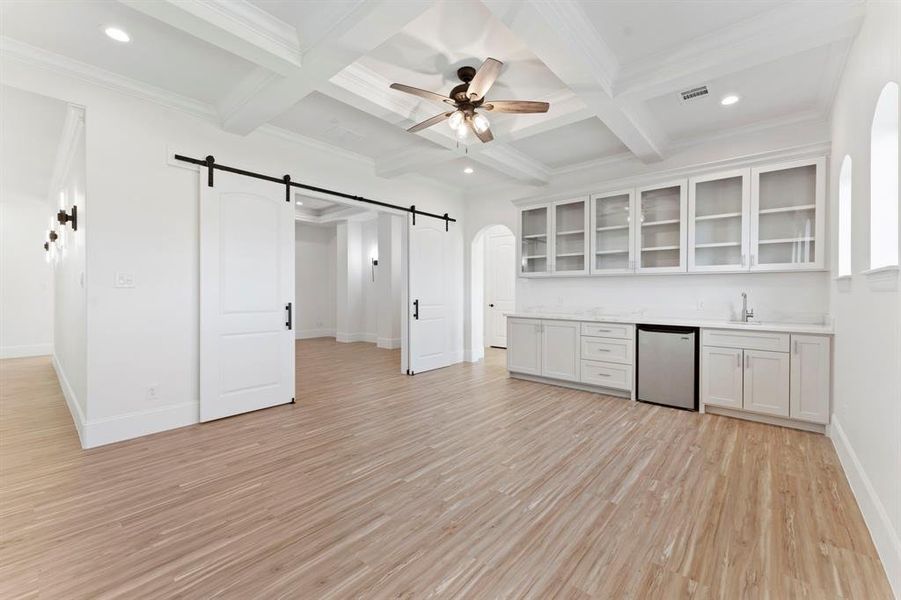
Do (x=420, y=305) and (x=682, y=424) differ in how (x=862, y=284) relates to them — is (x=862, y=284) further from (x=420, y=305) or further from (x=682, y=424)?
(x=420, y=305)

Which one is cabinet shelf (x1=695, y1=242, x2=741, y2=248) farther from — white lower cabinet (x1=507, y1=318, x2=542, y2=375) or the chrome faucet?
white lower cabinet (x1=507, y1=318, x2=542, y2=375)

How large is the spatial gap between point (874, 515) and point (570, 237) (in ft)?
13.3

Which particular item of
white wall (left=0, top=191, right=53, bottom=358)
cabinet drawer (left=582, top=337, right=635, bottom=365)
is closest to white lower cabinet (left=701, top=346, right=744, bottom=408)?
cabinet drawer (left=582, top=337, right=635, bottom=365)

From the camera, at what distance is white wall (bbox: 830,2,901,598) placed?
1727 mm

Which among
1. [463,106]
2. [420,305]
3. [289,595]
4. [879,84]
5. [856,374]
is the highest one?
[463,106]

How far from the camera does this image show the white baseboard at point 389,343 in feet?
28.2

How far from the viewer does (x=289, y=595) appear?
5.30 feet

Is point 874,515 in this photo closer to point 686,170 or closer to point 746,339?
point 746,339

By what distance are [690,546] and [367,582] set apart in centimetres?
159

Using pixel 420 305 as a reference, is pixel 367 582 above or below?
below

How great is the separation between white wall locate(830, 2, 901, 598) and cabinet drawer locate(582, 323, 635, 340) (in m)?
1.72

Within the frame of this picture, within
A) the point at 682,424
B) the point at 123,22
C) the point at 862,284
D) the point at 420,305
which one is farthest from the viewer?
the point at 420,305

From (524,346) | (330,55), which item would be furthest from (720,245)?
(330,55)

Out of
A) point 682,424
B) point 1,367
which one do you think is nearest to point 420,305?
point 682,424
